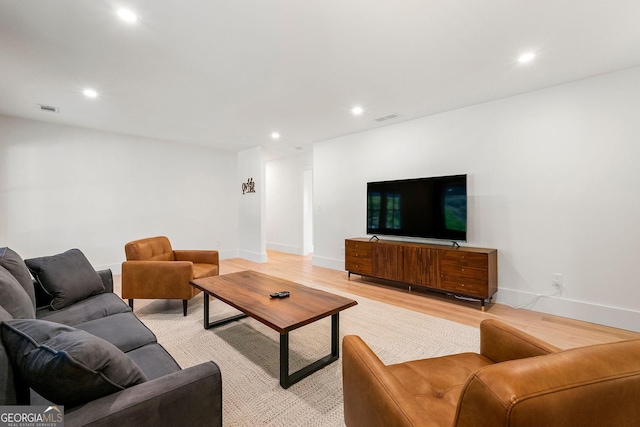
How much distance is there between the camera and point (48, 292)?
83.8 inches

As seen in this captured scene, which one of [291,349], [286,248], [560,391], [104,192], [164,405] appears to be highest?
[104,192]

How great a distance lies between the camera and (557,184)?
315cm

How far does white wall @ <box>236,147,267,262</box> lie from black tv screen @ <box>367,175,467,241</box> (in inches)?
103

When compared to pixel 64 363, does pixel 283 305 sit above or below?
below

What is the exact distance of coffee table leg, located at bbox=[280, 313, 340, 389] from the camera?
1.86m

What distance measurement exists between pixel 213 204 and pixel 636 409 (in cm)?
667

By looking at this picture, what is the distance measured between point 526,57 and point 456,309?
2.69m

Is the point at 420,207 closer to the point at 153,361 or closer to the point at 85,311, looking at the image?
the point at 153,361

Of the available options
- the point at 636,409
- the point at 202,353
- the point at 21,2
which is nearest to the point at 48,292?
the point at 202,353

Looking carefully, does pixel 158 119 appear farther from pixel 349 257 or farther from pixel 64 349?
pixel 64 349

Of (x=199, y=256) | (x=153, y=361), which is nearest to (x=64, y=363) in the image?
(x=153, y=361)

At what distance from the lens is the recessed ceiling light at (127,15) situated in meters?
1.97

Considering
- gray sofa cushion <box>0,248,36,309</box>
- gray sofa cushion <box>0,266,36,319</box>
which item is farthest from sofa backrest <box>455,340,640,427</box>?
gray sofa cushion <box>0,248,36,309</box>

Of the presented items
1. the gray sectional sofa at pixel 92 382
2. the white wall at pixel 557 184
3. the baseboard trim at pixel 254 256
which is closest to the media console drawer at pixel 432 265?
the white wall at pixel 557 184
